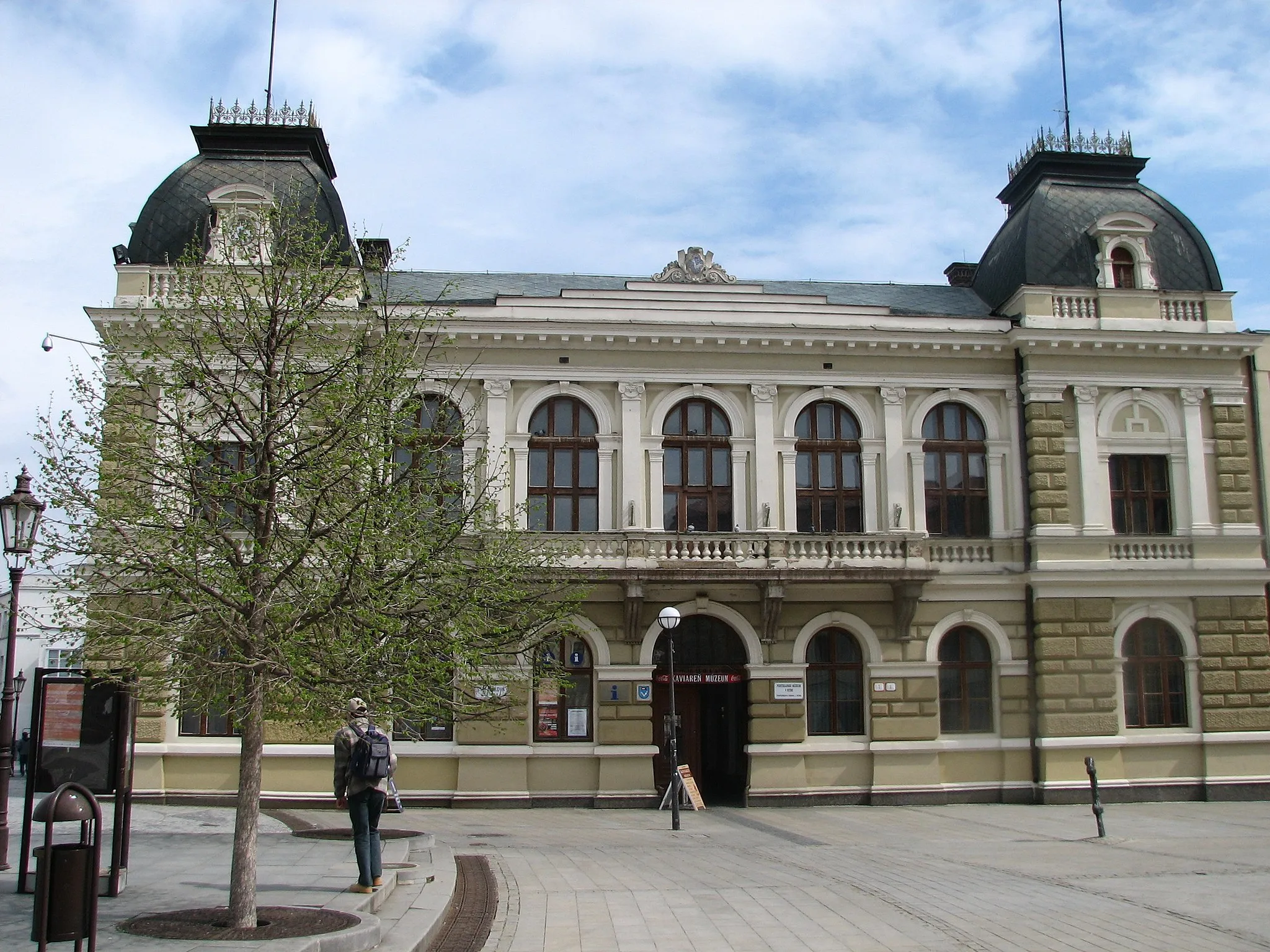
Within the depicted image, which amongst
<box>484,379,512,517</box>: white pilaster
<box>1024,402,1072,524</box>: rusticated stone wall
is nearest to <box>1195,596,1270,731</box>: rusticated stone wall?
<box>1024,402,1072,524</box>: rusticated stone wall

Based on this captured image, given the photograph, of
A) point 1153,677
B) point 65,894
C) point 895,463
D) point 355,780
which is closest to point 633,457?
point 895,463

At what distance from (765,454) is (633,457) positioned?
2981mm

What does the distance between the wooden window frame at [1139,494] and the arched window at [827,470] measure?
5.93 meters

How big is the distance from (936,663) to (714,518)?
586 cm

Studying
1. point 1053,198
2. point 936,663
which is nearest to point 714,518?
point 936,663

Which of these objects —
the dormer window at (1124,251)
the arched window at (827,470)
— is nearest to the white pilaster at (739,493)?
the arched window at (827,470)

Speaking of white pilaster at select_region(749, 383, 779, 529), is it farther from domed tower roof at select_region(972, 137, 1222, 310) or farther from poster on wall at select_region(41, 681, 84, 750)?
poster on wall at select_region(41, 681, 84, 750)

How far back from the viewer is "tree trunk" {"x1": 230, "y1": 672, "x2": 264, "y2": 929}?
31.8 feet

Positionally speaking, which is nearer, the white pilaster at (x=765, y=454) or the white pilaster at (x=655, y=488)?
the white pilaster at (x=655, y=488)

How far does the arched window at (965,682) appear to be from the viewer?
26156 millimetres

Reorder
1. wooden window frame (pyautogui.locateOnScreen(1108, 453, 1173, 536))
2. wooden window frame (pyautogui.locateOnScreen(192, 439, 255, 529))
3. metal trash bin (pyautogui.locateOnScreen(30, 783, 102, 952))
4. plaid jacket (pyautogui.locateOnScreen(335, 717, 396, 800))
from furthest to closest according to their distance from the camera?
wooden window frame (pyautogui.locateOnScreen(1108, 453, 1173, 536)), plaid jacket (pyautogui.locateOnScreen(335, 717, 396, 800)), wooden window frame (pyautogui.locateOnScreen(192, 439, 255, 529)), metal trash bin (pyautogui.locateOnScreen(30, 783, 102, 952))

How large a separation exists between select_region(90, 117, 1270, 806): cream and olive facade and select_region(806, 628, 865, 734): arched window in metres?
0.05

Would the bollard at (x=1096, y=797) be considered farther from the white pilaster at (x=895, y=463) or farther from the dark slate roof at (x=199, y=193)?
the dark slate roof at (x=199, y=193)

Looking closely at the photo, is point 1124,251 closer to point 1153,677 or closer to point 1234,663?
point 1234,663
